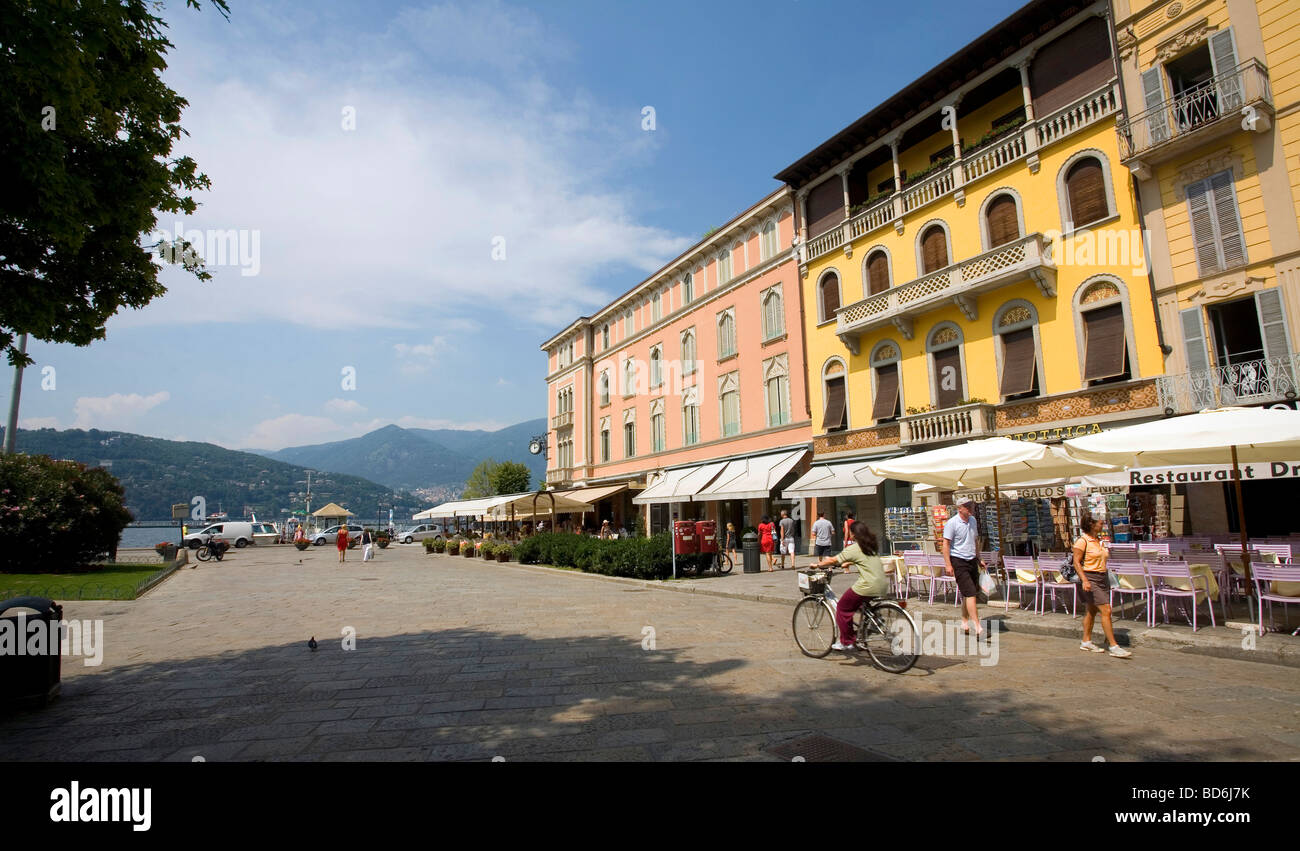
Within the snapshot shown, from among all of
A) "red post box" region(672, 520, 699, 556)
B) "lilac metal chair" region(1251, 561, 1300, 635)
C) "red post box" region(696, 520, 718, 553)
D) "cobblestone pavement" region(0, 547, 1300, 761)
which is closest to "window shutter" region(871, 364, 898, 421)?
"red post box" region(696, 520, 718, 553)

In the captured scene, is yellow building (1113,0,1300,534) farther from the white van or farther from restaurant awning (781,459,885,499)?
the white van

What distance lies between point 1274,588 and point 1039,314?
1161 cm

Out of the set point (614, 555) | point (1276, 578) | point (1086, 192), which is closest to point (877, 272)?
point (1086, 192)

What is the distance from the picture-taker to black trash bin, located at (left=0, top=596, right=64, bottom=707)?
5.81 metres

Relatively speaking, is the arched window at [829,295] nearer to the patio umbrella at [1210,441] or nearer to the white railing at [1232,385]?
the white railing at [1232,385]

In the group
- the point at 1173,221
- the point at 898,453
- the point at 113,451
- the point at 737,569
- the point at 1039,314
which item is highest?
the point at 113,451

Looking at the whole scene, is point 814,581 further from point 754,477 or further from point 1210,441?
point 754,477

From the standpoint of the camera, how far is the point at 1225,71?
14469 mm

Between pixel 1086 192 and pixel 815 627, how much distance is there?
631 inches
